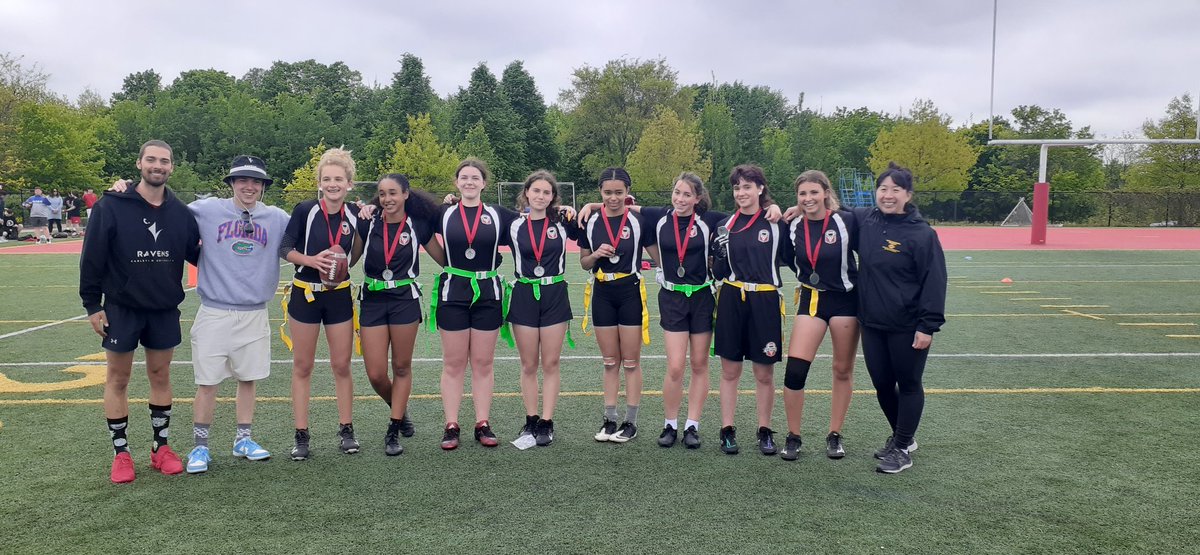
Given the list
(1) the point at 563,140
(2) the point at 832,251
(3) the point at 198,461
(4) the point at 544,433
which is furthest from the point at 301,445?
(1) the point at 563,140

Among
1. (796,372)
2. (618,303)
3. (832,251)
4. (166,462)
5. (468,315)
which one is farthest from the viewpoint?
(618,303)

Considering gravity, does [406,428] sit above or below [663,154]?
below

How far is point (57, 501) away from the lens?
4.13 meters

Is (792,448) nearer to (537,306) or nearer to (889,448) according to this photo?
(889,448)

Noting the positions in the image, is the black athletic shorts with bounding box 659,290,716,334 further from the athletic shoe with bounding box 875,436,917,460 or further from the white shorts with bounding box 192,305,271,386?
the white shorts with bounding box 192,305,271,386

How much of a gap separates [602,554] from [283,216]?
110 inches

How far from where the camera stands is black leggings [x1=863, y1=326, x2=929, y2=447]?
4.59m

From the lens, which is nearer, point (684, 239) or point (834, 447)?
point (834, 447)

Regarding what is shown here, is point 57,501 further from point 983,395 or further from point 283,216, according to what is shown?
point 983,395

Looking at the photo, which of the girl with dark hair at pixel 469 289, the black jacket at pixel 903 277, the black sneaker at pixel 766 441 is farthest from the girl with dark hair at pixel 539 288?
the black jacket at pixel 903 277

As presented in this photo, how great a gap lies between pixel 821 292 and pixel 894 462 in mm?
1036

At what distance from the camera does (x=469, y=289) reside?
4996mm

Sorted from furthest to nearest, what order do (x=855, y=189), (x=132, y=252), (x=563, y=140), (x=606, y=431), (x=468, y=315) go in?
(x=563, y=140) < (x=855, y=189) < (x=606, y=431) < (x=468, y=315) < (x=132, y=252)

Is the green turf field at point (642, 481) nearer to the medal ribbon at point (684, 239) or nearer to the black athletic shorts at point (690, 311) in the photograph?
the black athletic shorts at point (690, 311)
